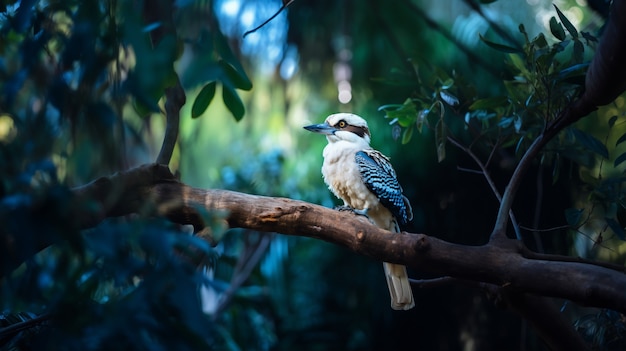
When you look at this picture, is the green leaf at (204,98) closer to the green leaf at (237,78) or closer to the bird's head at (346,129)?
the green leaf at (237,78)

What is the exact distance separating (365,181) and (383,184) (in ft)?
0.22

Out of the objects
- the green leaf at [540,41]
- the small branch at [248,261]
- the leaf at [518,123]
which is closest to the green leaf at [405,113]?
the leaf at [518,123]

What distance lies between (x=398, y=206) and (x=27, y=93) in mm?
1405

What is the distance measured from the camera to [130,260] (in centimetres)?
116

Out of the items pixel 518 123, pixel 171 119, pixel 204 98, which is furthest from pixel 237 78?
pixel 518 123

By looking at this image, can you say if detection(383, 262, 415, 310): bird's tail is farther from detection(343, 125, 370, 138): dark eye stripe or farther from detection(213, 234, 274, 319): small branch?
detection(213, 234, 274, 319): small branch

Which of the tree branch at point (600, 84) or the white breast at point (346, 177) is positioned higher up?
the tree branch at point (600, 84)

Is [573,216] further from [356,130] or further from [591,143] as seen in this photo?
[356,130]

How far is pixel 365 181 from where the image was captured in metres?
2.37

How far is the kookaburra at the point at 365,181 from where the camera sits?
2.31 m

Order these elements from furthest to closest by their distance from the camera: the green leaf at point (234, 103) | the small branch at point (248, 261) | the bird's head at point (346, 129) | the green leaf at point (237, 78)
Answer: the small branch at point (248, 261), the bird's head at point (346, 129), the green leaf at point (234, 103), the green leaf at point (237, 78)

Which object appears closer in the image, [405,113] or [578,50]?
[578,50]

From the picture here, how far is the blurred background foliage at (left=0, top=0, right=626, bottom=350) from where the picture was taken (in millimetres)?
1169

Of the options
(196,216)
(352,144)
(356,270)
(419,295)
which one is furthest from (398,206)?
(356,270)
